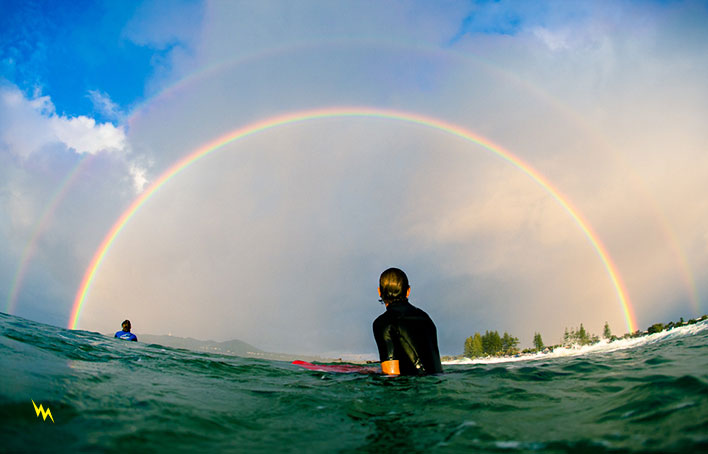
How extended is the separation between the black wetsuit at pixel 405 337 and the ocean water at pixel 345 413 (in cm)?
49

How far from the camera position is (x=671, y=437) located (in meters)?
3.32

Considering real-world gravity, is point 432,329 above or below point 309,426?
above

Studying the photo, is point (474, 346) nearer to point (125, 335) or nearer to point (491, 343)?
point (491, 343)

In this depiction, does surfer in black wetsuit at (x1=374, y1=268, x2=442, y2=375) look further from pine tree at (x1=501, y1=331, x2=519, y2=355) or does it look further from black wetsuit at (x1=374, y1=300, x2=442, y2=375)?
pine tree at (x1=501, y1=331, x2=519, y2=355)

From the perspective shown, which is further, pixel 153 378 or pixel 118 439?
pixel 153 378

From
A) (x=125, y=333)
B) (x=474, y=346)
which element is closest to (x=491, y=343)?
(x=474, y=346)

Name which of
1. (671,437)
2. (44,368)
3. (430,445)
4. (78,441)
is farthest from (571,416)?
(44,368)

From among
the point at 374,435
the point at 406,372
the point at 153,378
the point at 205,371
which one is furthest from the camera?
→ the point at 205,371

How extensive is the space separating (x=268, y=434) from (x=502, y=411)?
3.51m

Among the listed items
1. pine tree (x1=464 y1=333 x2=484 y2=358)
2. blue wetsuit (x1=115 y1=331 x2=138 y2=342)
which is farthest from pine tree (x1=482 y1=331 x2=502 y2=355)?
blue wetsuit (x1=115 y1=331 x2=138 y2=342)

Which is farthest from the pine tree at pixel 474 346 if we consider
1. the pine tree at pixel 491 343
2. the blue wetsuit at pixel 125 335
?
the blue wetsuit at pixel 125 335

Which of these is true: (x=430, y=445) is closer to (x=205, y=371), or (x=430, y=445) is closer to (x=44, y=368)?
(x=44, y=368)

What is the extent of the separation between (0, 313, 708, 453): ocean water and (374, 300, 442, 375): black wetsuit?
49cm

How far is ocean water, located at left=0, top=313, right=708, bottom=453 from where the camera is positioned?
360cm
